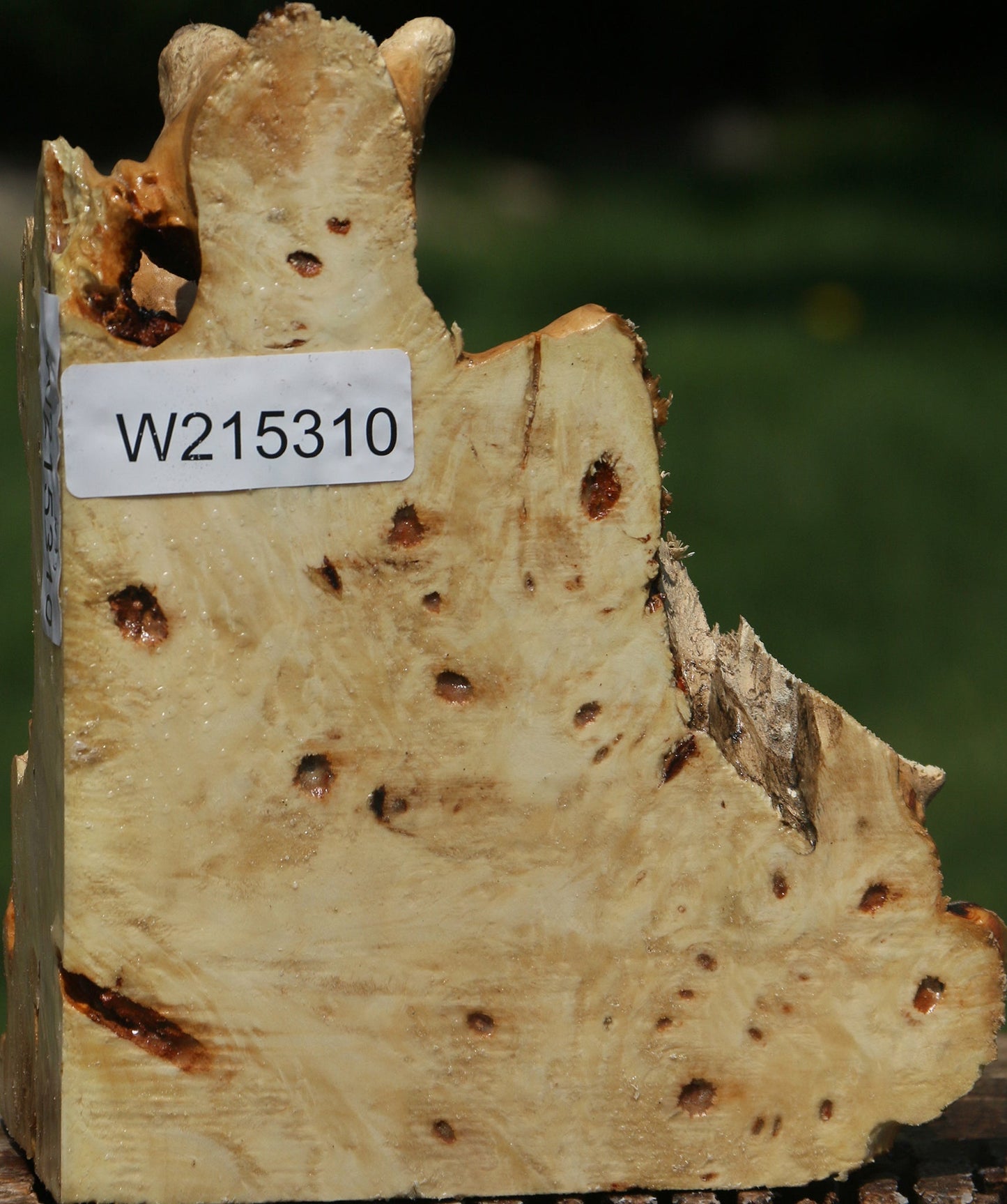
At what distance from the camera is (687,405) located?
5430 millimetres

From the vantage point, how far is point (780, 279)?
6816 mm

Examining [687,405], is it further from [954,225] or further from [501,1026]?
[501,1026]

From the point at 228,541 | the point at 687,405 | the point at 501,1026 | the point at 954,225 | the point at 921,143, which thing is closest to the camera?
the point at 228,541

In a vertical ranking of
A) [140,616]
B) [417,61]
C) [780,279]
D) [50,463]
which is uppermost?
[780,279]

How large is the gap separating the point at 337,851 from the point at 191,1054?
22 centimetres

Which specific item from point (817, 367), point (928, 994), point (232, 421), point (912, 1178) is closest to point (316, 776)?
point (232, 421)

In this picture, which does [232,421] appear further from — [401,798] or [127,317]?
[401,798]

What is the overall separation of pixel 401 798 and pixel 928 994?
1.67 feet

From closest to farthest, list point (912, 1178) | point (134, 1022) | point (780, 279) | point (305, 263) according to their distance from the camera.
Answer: point (305, 263)
point (134, 1022)
point (912, 1178)
point (780, 279)

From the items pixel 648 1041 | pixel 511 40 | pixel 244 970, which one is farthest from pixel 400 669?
pixel 511 40

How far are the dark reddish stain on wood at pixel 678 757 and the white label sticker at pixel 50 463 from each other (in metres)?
0.52

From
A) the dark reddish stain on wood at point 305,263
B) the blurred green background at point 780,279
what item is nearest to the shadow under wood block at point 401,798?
the dark reddish stain on wood at point 305,263

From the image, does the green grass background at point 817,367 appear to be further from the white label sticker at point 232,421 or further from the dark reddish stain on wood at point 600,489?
the white label sticker at point 232,421

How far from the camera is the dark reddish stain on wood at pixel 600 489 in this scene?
1.31 meters
